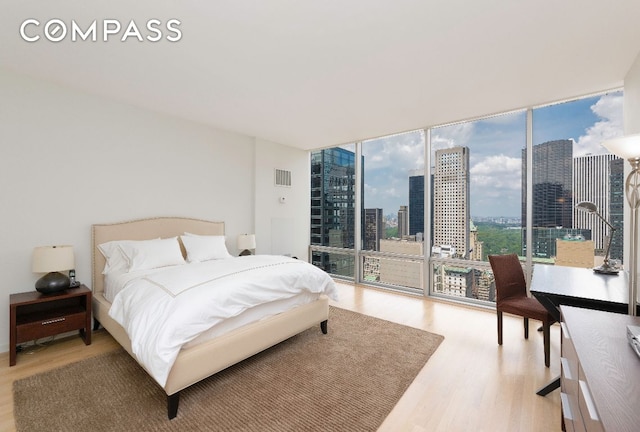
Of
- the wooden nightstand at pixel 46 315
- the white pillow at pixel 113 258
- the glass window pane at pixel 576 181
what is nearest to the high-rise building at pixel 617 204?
the glass window pane at pixel 576 181

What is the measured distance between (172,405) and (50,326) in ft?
5.79

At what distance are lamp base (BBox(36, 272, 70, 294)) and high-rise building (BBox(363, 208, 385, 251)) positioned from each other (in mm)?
4366

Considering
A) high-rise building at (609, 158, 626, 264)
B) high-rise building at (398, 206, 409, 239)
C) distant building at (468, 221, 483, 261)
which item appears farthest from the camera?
high-rise building at (398, 206, 409, 239)

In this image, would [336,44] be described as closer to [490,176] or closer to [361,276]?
[490,176]

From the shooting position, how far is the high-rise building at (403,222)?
189 inches

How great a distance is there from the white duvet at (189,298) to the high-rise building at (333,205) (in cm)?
272

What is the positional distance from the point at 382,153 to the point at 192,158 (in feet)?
10.7

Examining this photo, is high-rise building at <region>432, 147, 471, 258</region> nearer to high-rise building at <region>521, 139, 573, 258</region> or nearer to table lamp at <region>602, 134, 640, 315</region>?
high-rise building at <region>521, 139, 573, 258</region>

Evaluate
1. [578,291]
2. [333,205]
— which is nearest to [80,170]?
[333,205]

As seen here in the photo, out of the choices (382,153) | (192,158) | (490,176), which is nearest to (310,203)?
(382,153)

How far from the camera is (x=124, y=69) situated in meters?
2.66

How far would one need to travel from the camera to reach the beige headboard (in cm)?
321

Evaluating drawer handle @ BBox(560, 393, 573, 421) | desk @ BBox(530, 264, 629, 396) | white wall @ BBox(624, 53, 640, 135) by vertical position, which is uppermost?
white wall @ BBox(624, 53, 640, 135)

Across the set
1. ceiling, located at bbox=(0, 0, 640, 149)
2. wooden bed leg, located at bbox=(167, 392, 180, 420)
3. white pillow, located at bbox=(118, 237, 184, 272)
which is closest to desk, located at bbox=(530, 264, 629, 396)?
ceiling, located at bbox=(0, 0, 640, 149)
